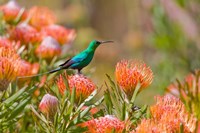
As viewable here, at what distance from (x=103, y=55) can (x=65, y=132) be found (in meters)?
4.38

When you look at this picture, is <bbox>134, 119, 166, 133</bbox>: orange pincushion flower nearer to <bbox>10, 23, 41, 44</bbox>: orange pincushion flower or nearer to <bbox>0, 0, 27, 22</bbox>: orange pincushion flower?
<bbox>10, 23, 41, 44</bbox>: orange pincushion flower

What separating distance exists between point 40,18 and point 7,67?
875 mm

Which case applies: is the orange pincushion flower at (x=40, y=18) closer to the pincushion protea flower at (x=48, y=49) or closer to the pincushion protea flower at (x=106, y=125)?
the pincushion protea flower at (x=48, y=49)

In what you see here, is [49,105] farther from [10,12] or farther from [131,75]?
[10,12]

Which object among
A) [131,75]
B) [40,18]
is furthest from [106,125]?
[40,18]

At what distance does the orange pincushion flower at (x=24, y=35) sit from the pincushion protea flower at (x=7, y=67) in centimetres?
48

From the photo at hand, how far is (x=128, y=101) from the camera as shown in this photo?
1.33 metres

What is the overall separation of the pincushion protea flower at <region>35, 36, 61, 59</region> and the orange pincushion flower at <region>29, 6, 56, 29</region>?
0.28 metres

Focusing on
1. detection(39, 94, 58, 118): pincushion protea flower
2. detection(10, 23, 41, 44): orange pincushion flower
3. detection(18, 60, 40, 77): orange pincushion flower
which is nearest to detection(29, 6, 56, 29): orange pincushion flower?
detection(10, 23, 41, 44): orange pincushion flower

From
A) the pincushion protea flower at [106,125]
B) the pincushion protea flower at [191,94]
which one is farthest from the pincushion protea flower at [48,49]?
the pincushion protea flower at [106,125]

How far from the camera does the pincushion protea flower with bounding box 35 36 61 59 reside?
5.97 feet

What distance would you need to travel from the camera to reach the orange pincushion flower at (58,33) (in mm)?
1977

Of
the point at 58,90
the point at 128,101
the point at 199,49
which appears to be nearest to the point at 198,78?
the point at 128,101

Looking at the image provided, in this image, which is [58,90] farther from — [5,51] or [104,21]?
[104,21]
